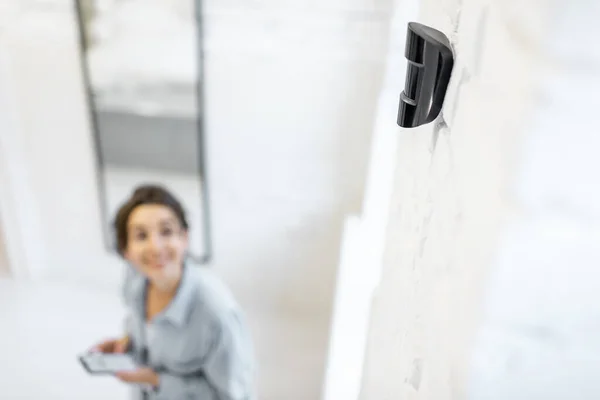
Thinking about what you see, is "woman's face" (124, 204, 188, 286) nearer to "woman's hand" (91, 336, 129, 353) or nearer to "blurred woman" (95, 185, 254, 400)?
"blurred woman" (95, 185, 254, 400)

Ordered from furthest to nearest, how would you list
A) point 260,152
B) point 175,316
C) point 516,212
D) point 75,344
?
point 75,344, point 260,152, point 175,316, point 516,212

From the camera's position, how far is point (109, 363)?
1.28 metres

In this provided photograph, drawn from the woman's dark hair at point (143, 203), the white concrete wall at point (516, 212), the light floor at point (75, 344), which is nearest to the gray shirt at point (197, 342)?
the woman's dark hair at point (143, 203)

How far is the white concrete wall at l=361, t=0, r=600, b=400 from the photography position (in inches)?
9.9

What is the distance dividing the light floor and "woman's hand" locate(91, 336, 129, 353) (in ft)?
1.68

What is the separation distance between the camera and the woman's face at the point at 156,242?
3.94ft

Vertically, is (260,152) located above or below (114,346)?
above

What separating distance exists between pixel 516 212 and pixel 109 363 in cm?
118

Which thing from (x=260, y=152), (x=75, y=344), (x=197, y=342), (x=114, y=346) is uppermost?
(x=260, y=152)

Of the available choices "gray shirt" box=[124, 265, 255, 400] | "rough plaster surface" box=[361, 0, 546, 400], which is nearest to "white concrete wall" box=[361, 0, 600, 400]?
"rough plaster surface" box=[361, 0, 546, 400]

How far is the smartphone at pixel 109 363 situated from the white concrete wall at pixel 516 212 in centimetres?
101

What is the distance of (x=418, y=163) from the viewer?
484mm

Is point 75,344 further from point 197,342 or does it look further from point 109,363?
point 197,342

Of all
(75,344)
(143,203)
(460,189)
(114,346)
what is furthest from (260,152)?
(460,189)
